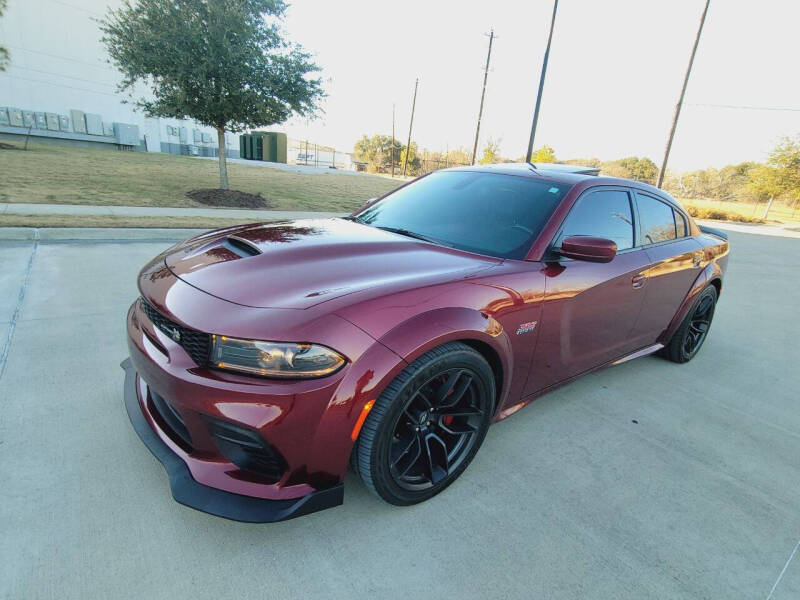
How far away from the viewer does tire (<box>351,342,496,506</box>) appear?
183 centimetres

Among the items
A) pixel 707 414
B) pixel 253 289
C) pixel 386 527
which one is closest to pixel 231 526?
pixel 386 527

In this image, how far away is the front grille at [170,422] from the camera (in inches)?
74.2

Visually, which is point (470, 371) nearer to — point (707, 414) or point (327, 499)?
point (327, 499)

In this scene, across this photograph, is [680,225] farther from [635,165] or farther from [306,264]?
[635,165]

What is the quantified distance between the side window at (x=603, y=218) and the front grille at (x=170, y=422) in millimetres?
2118

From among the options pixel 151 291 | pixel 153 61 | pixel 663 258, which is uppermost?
pixel 153 61

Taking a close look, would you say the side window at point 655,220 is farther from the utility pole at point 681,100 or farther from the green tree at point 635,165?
the green tree at point 635,165

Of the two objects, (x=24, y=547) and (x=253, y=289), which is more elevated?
(x=253, y=289)

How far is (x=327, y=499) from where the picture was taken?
5.77 feet

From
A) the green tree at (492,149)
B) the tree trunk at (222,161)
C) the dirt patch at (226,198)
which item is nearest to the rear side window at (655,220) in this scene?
the dirt patch at (226,198)

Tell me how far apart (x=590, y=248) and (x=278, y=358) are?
1.66 meters

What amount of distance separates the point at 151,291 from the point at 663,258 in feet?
11.0

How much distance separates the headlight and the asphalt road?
779 mm

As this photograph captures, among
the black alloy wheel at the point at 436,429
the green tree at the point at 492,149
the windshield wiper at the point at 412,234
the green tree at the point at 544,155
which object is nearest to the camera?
the black alloy wheel at the point at 436,429
